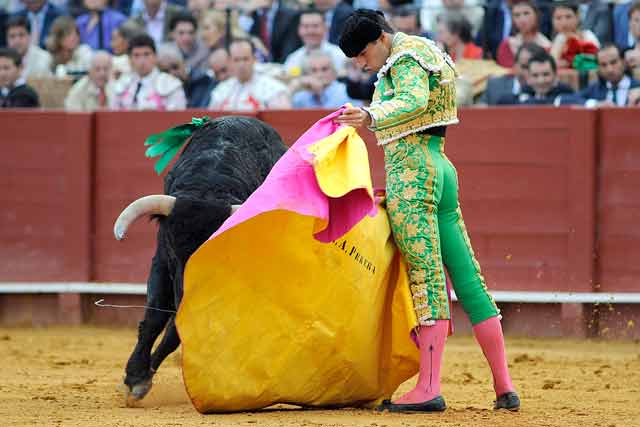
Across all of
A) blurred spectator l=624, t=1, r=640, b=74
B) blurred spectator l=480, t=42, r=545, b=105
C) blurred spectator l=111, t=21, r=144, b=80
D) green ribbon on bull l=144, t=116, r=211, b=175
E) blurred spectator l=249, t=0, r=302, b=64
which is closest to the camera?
green ribbon on bull l=144, t=116, r=211, b=175

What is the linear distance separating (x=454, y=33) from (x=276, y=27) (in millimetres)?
1283

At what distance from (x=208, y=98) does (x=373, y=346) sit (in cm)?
387

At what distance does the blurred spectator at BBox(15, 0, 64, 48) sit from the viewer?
8.91 meters

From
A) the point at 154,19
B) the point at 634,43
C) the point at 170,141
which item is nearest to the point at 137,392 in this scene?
the point at 170,141

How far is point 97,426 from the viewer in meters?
3.52

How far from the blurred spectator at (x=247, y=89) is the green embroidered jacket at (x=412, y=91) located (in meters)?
3.34

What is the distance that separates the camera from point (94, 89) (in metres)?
7.79

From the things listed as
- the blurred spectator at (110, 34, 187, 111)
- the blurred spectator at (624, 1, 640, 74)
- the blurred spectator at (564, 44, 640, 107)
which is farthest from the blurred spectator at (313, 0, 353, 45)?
the blurred spectator at (624, 1, 640, 74)

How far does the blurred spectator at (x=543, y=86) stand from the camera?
6.55 meters

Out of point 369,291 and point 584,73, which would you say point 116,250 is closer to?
point 584,73

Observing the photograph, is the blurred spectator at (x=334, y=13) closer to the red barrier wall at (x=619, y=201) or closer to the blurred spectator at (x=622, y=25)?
the blurred spectator at (x=622, y=25)

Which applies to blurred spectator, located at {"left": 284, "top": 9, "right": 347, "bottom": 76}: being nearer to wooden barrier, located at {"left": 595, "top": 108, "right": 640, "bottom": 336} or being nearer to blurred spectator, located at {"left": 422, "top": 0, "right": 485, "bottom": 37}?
blurred spectator, located at {"left": 422, "top": 0, "right": 485, "bottom": 37}

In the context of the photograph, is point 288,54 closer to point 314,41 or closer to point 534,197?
point 314,41

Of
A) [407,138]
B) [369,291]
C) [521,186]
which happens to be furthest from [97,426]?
[521,186]
